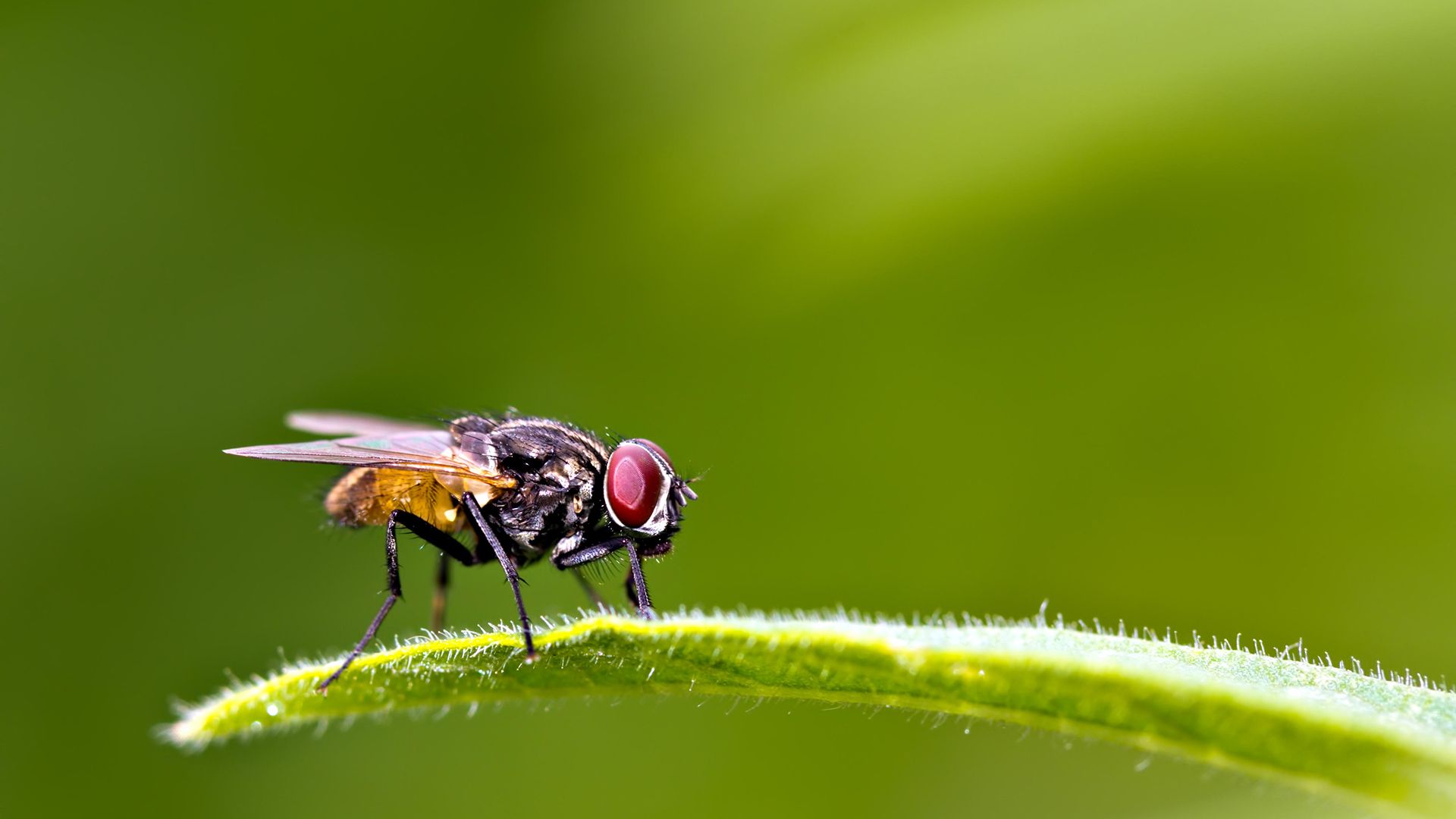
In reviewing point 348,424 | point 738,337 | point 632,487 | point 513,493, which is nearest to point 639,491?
point 632,487

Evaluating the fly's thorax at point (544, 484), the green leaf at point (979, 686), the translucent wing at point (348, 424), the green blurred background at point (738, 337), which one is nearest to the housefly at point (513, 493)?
the fly's thorax at point (544, 484)

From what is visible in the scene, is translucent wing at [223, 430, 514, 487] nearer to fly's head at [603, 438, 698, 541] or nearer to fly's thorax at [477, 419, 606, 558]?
fly's thorax at [477, 419, 606, 558]

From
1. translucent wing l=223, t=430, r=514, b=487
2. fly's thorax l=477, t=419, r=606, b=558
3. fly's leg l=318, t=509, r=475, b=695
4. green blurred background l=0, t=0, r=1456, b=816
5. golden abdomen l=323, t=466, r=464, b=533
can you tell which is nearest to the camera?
translucent wing l=223, t=430, r=514, b=487

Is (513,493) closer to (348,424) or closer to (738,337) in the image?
(348,424)

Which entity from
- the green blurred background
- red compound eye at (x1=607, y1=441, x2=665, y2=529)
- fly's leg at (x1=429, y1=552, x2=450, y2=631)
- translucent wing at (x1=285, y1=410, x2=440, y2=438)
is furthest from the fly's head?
the green blurred background

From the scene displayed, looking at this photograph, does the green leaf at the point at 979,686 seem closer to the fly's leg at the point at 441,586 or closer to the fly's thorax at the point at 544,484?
the fly's thorax at the point at 544,484

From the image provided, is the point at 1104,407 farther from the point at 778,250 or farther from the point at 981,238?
the point at 778,250

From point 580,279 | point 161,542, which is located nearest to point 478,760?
point 161,542

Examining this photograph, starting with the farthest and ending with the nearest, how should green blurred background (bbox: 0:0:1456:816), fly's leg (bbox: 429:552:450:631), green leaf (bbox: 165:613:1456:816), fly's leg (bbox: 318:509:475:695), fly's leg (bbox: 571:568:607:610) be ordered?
green blurred background (bbox: 0:0:1456:816) → fly's leg (bbox: 429:552:450:631) → fly's leg (bbox: 571:568:607:610) → fly's leg (bbox: 318:509:475:695) → green leaf (bbox: 165:613:1456:816)
